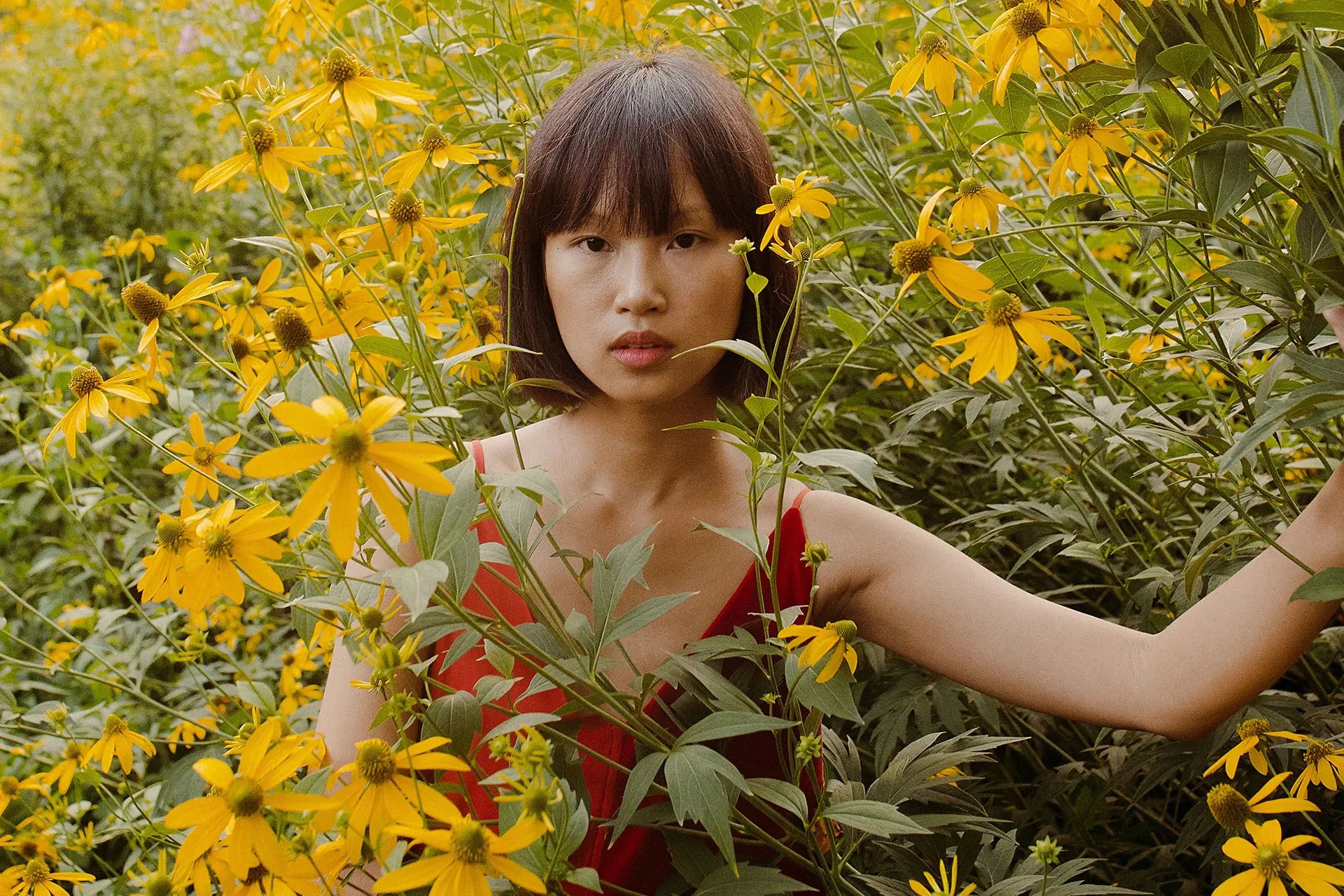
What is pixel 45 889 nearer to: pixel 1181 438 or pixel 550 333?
pixel 550 333

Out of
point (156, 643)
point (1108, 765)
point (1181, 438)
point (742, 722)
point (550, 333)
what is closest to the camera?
point (742, 722)

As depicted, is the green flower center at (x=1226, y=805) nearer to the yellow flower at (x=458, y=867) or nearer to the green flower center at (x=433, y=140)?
the yellow flower at (x=458, y=867)

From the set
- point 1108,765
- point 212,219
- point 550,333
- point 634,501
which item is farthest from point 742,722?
point 212,219

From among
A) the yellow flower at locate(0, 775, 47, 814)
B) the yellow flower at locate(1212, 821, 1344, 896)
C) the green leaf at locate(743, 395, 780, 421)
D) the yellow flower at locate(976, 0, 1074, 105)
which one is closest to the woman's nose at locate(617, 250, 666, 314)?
the green leaf at locate(743, 395, 780, 421)

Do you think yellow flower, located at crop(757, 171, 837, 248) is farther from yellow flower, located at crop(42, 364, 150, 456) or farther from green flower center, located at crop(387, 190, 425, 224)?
yellow flower, located at crop(42, 364, 150, 456)

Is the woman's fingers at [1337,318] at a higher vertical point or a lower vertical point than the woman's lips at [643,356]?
higher

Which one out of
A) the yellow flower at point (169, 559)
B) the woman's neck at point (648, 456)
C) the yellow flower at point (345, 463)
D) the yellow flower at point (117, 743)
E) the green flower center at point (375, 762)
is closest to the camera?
the yellow flower at point (345, 463)

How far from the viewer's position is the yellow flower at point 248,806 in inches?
28.5

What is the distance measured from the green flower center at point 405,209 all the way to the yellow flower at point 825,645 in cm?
51

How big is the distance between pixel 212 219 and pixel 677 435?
9.50 ft

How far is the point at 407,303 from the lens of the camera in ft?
2.69

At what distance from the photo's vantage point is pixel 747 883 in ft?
2.74

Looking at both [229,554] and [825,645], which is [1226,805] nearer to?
[825,645]

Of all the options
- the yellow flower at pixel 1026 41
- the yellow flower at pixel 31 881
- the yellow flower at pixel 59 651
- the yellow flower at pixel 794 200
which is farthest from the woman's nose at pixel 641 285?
the yellow flower at pixel 59 651
